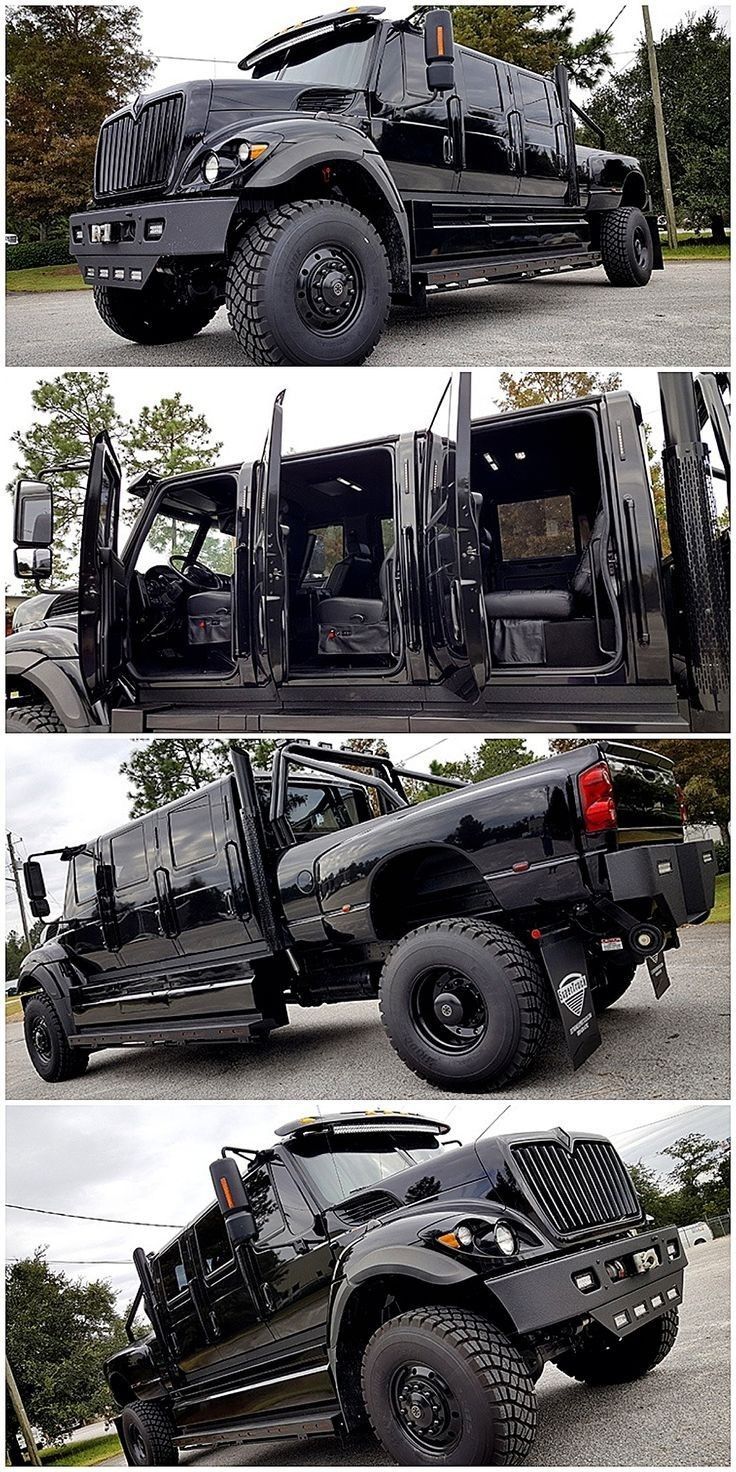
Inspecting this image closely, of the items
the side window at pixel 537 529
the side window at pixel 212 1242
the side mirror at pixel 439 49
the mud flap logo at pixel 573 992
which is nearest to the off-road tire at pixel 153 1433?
the side window at pixel 212 1242

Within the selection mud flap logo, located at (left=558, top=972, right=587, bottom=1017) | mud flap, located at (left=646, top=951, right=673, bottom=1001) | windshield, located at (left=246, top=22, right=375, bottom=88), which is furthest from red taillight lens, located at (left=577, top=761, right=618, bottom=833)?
windshield, located at (left=246, top=22, right=375, bottom=88)

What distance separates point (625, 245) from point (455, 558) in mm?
3949

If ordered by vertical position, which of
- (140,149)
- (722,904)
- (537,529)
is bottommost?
(722,904)

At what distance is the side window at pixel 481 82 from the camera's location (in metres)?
6.59

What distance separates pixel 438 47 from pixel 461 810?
4.11m

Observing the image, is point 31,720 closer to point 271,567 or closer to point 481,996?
point 271,567

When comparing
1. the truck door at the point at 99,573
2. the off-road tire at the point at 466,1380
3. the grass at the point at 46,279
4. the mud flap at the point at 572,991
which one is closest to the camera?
the off-road tire at the point at 466,1380

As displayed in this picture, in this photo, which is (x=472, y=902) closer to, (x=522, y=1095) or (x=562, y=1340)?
(x=522, y=1095)

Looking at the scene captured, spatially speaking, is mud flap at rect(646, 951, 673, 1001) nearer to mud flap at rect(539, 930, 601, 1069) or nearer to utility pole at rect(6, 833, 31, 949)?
mud flap at rect(539, 930, 601, 1069)

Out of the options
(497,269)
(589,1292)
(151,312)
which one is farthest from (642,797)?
(151,312)

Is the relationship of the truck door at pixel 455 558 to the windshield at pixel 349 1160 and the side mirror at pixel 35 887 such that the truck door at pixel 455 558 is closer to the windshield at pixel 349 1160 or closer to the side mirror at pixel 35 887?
the windshield at pixel 349 1160

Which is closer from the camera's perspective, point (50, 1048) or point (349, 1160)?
point (349, 1160)

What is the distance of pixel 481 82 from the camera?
6.68 metres

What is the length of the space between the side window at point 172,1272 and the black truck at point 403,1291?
12mm
